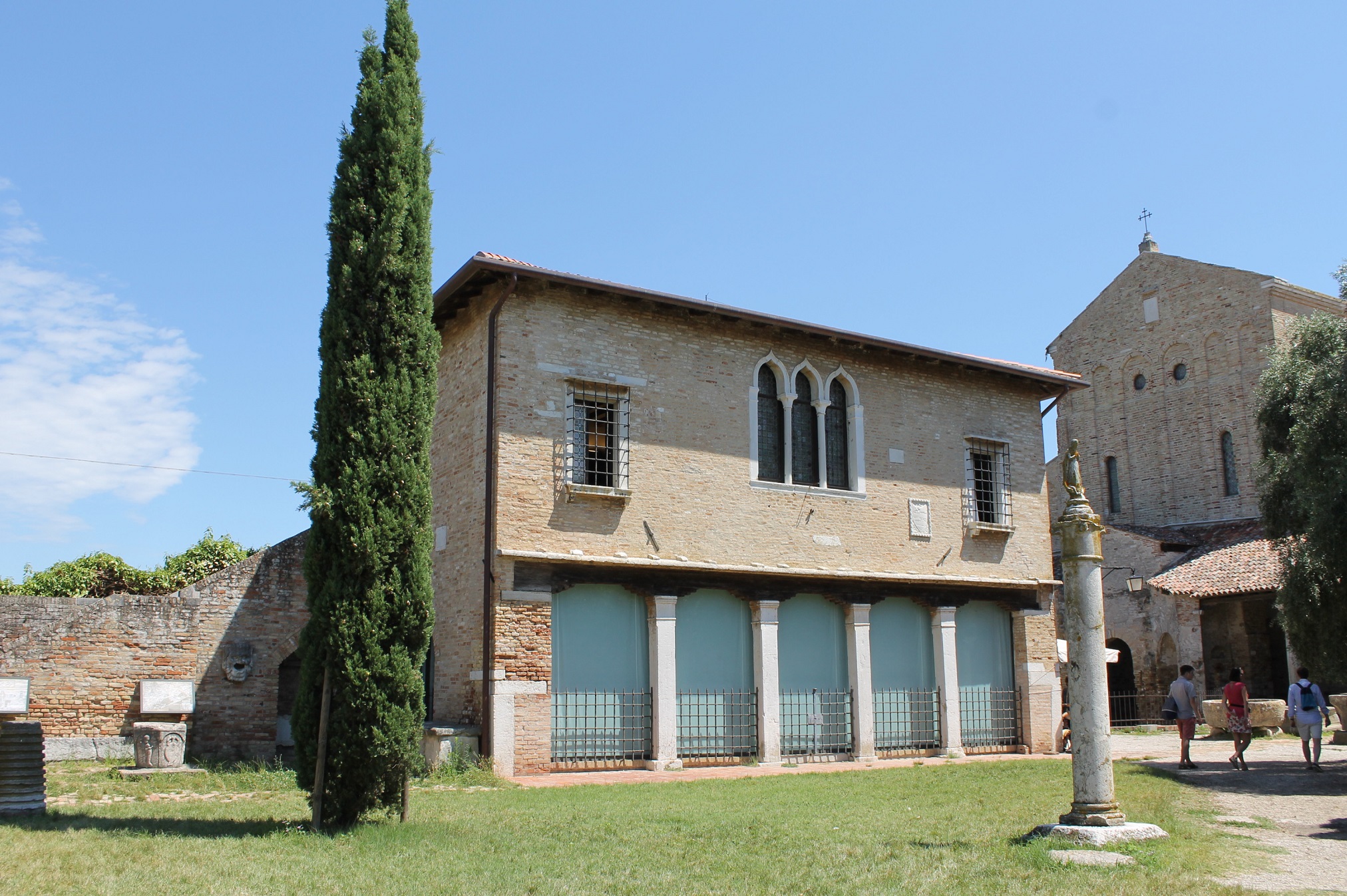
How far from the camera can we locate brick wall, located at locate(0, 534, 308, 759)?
14.7m

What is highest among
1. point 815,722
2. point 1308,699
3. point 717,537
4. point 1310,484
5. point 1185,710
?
point 1310,484

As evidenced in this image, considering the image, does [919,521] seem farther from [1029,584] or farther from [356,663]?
[356,663]

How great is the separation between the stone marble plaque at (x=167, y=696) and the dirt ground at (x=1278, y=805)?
42.7 feet

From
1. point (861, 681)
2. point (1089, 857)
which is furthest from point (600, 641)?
point (1089, 857)

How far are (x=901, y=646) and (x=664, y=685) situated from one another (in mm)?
4745

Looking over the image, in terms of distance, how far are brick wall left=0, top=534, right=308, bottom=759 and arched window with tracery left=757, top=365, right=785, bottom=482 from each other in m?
7.35

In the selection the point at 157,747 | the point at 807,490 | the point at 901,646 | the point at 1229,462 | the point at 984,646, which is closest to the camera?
the point at 157,747

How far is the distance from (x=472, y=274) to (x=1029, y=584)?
11127 mm

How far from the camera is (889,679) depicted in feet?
58.8

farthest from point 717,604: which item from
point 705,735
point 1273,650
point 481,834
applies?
point 1273,650

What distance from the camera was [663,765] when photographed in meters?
15.2

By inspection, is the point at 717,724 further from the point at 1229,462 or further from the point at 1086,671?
the point at 1229,462

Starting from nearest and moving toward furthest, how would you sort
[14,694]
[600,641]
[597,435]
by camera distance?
1. [14,694]
2. [600,641]
3. [597,435]

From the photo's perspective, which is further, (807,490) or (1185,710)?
(807,490)
